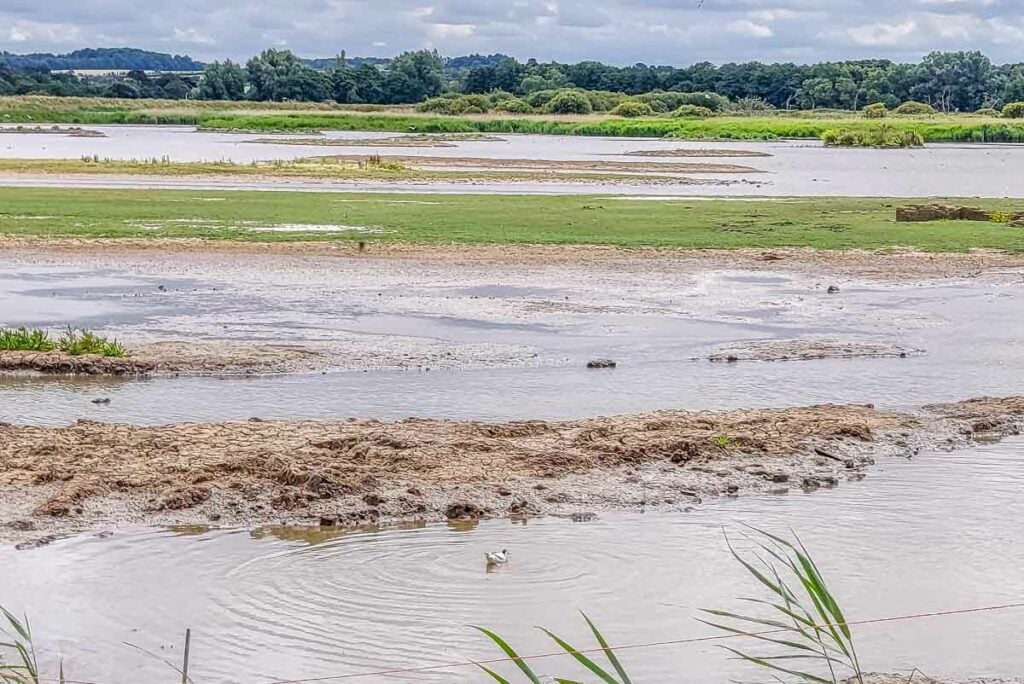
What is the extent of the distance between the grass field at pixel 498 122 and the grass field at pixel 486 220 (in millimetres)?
65174

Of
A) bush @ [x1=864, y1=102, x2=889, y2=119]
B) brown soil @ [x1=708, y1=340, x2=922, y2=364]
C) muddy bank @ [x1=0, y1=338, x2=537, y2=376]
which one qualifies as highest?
muddy bank @ [x1=0, y1=338, x2=537, y2=376]

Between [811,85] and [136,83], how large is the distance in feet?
241

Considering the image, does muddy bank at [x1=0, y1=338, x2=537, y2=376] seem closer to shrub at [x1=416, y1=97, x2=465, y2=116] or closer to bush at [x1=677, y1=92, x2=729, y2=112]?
shrub at [x1=416, y1=97, x2=465, y2=116]

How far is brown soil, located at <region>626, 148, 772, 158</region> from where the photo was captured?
75.4 meters

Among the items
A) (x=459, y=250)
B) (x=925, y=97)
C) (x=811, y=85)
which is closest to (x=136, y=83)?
(x=811, y=85)

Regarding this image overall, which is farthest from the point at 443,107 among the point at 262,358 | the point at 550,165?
the point at 262,358

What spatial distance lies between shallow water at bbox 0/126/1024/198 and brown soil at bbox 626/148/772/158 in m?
1.12

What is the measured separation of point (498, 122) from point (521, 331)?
327ft

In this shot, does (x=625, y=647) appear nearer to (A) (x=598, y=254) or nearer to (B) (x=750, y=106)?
(A) (x=598, y=254)

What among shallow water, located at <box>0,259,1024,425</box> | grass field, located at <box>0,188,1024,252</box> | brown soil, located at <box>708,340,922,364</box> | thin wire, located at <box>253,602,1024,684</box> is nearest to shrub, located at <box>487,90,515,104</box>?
grass field, located at <box>0,188,1024,252</box>

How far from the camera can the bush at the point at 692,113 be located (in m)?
126

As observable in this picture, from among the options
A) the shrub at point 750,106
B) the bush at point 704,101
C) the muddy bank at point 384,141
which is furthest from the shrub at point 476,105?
the muddy bank at point 384,141

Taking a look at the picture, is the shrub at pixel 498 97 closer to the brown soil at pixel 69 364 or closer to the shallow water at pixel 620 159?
the shallow water at pixel 620 159

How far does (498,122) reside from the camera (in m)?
117
